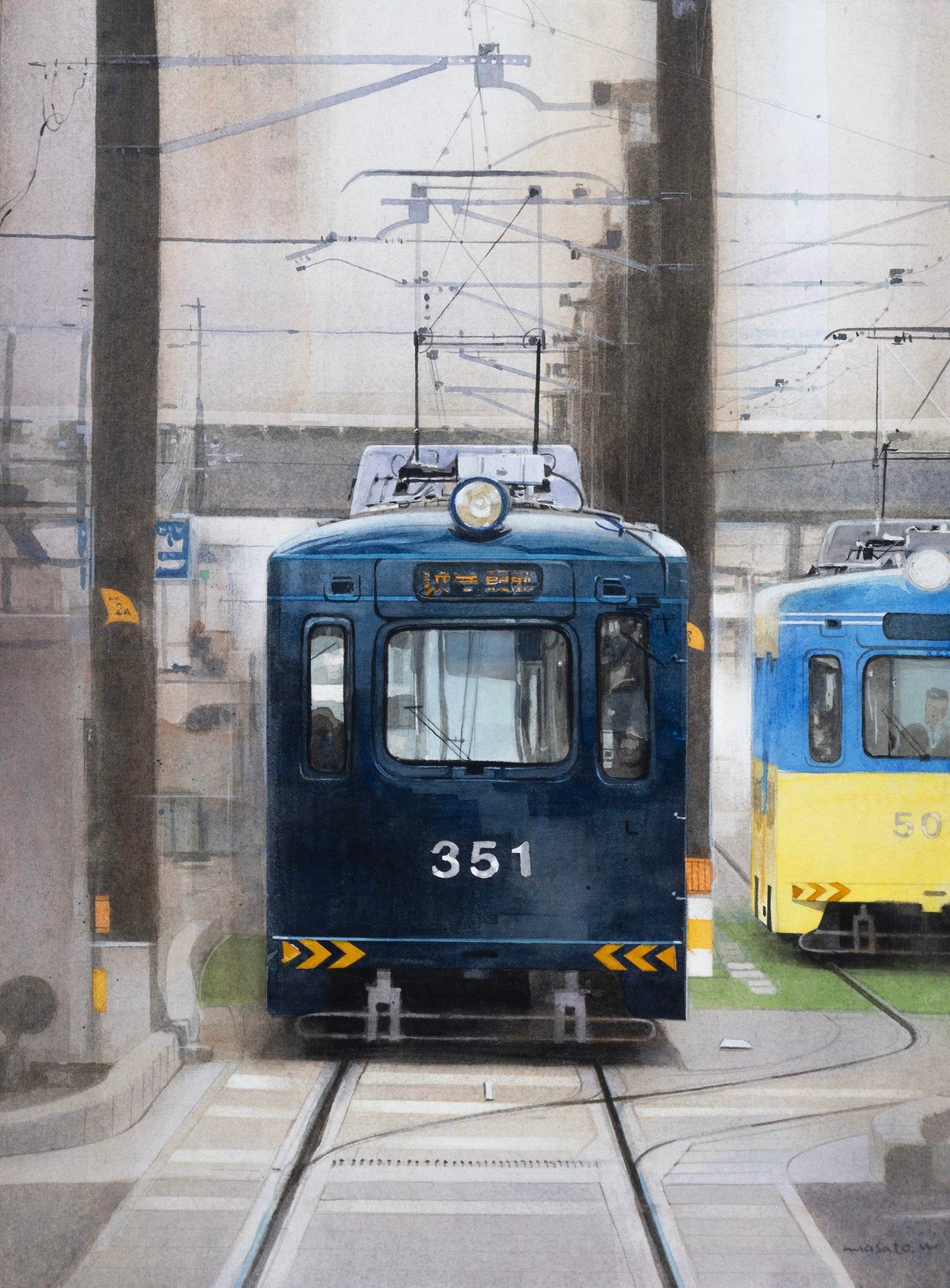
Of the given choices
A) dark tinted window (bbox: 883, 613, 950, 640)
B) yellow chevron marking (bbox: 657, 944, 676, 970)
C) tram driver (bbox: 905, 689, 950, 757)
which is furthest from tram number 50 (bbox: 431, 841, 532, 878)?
dark tinted window (bbox: 883, 613, 950, 640)

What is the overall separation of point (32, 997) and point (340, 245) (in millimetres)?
3102

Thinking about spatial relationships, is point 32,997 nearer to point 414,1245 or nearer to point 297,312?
point 414,1245

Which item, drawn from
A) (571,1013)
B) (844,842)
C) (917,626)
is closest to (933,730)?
(917,626)

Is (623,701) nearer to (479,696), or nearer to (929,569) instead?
(479,696)

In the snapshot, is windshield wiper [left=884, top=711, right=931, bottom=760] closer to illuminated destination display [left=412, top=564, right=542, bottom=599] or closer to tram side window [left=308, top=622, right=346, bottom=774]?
illuminated destination display [left=412, top=564, right=542, bottom=599]

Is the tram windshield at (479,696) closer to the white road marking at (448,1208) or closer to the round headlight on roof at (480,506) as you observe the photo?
the round headlight on roof at (480,506)

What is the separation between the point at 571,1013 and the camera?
4.57 meters

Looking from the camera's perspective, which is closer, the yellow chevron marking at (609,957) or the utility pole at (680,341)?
the yellow chevron marking at (609,957)

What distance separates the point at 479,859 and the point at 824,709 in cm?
166

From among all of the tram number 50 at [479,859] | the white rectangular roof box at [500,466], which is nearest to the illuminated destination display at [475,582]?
the white rectangular roof box at [500,466]

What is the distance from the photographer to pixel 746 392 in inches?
185

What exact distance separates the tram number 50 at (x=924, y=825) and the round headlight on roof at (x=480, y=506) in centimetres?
190

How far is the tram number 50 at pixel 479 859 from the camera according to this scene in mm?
4379
